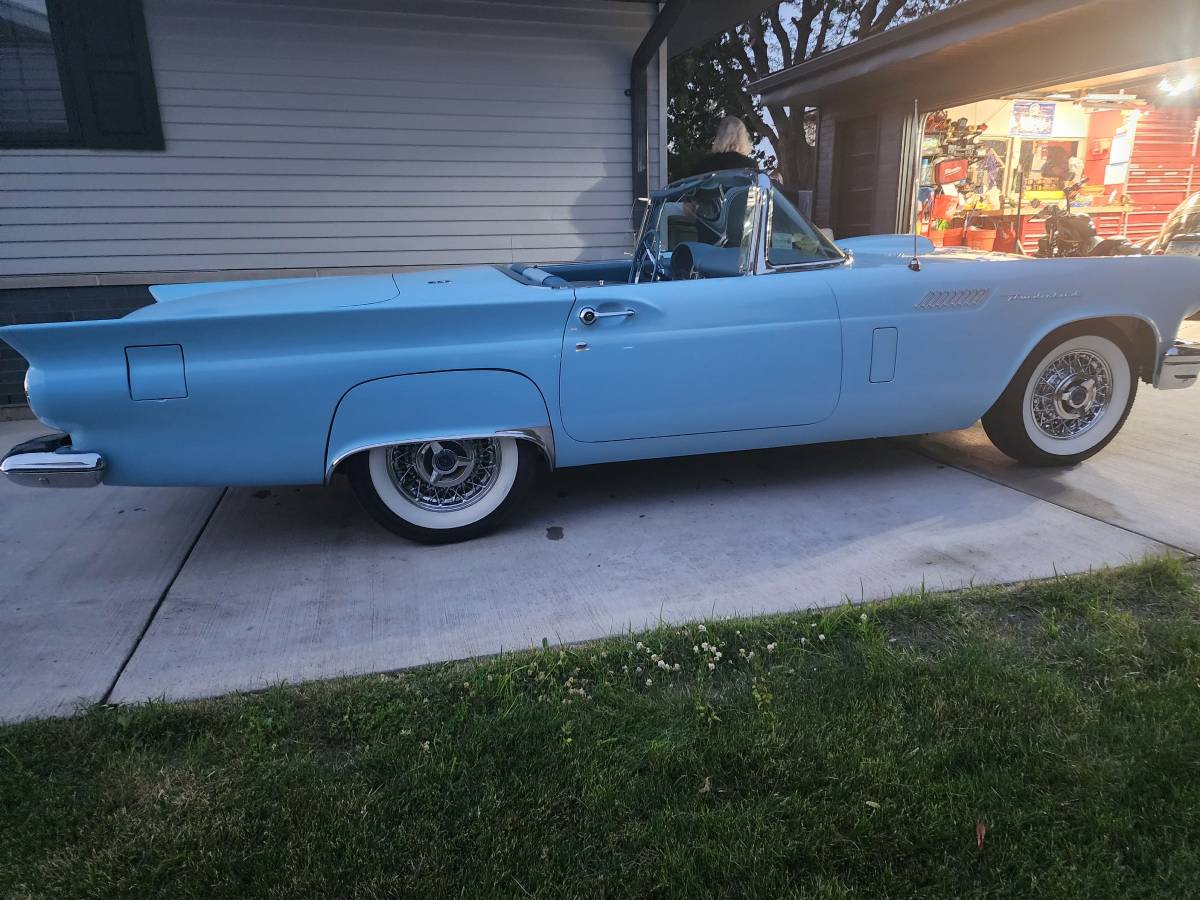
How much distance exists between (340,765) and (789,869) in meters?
1.19

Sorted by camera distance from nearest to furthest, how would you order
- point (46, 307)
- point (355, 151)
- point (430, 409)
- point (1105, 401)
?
1. point (430, 409)
2. point (1105, 401)
3. point (46, 307)
4. point (355, 151)

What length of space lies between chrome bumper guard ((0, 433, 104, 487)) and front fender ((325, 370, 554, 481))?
85 centimetres

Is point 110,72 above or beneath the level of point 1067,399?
above

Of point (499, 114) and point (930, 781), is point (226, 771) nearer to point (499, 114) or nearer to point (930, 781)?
point (930, 781)

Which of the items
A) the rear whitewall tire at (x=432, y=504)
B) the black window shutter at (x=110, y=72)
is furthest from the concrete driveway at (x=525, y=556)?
the black window shutter at (x=110, y=72)

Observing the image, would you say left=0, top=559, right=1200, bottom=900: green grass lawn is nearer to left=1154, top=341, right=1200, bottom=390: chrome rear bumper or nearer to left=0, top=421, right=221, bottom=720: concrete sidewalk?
left=0, top=421, right=221, bottom=720: concrete sidewalk

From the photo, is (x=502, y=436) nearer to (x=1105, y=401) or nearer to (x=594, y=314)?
(x=594, y=314)

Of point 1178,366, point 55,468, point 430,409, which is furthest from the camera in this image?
point 1178,366

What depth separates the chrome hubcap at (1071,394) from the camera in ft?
14.0

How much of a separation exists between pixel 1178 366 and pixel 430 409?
12.5 feet

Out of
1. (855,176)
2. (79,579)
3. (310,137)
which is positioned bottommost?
(79,579)

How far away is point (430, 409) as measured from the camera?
3.44 metres

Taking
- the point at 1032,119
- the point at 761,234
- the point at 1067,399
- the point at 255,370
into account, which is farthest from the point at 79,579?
the point at 1032,119

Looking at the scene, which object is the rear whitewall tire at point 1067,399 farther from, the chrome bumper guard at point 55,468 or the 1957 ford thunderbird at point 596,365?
the chrome bumper guard at point 55,468
